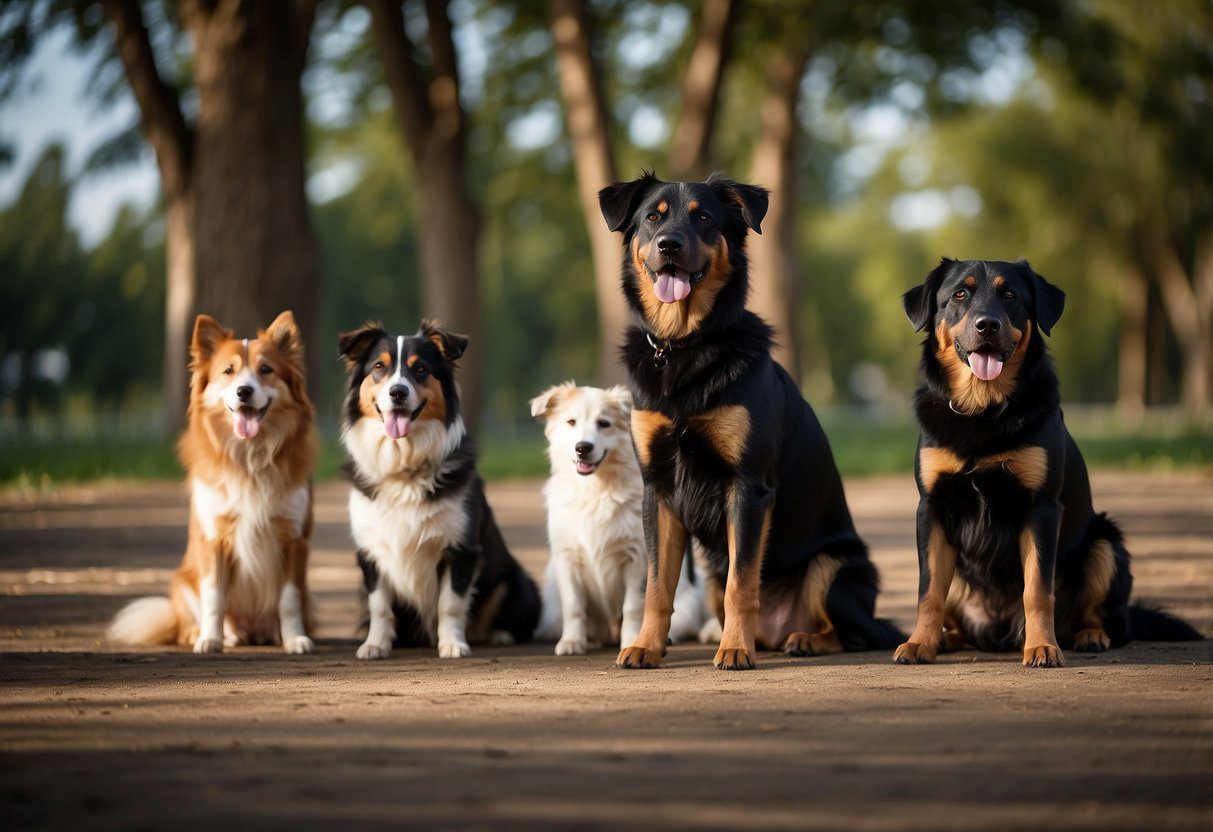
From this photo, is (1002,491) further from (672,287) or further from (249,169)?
(249,169)

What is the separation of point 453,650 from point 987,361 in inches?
122

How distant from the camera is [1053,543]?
615 cm

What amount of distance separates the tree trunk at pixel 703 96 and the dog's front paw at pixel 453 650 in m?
15.0

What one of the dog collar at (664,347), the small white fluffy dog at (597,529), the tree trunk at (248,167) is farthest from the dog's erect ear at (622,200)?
the tree trunk at (248,167)

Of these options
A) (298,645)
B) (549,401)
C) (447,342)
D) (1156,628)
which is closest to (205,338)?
(447,342)

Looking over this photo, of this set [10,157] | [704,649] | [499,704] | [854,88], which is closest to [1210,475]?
[854,88]

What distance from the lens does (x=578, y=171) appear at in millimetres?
23875

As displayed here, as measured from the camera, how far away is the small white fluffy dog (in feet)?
23.8

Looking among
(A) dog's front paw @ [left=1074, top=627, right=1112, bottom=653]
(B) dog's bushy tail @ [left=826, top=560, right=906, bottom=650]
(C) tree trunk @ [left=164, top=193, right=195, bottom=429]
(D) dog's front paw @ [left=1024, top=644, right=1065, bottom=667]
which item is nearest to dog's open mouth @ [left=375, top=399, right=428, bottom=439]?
(B) dog's bushy tail @ [left=826, top=560, right=906, bottom=650]

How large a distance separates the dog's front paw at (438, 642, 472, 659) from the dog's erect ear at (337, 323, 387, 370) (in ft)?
5.32

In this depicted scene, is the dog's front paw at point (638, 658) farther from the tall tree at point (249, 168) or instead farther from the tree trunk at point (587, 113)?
the tree trunk at point (587, 113)

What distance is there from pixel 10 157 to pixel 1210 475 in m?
23.8

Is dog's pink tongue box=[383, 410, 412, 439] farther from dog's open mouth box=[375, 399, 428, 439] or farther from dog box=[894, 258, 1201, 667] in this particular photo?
dog box=[894, 258, 1201, 667]

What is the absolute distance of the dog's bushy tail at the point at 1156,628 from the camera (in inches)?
276
